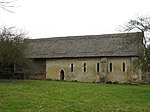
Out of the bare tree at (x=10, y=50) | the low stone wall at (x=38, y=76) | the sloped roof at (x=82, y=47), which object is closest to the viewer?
the bare tree at (x=10, y=50)

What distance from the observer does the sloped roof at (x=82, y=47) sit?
5042cm

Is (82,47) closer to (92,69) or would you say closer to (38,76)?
(92,69)

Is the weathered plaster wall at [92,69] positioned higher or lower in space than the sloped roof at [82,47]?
lower

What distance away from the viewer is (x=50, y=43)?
2335 inches

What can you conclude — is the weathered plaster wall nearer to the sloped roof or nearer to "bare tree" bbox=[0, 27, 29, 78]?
the sloped roof

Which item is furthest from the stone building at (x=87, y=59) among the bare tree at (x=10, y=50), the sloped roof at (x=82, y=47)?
the bare tree at (x=10, y=50)

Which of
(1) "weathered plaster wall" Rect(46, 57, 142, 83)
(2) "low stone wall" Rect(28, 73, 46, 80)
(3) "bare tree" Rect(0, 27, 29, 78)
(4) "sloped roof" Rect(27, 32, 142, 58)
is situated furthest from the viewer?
(2) "low stone wall" Rect(28, 73, 46, 80)

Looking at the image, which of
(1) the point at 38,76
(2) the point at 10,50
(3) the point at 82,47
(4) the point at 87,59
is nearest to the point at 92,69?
(4) the point at 87,59

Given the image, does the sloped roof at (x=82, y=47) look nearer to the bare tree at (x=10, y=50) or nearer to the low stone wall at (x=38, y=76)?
the low stone wall at (x=38, y=76)

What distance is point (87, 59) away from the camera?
171ft

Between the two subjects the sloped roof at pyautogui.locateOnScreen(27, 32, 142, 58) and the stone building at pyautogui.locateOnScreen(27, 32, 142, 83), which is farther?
the sloped roof at pyautogui.locateOnScreen(27, 32, 142, 58)

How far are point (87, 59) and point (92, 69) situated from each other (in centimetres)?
190

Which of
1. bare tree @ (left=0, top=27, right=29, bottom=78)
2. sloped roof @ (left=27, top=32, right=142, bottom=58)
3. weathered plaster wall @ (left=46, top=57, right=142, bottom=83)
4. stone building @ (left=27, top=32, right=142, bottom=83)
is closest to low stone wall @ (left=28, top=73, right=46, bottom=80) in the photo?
stone building @ (left=27, top=32, right=142, bottom=83)

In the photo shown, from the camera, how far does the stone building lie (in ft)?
161
